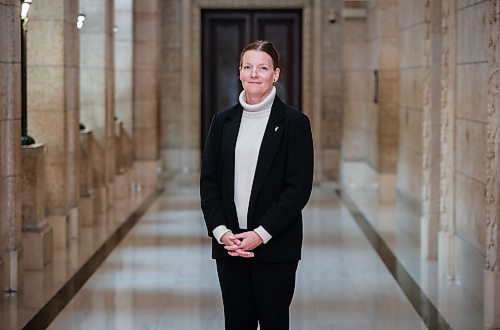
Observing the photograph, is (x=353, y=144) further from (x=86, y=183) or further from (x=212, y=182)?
(x=212, y=182)

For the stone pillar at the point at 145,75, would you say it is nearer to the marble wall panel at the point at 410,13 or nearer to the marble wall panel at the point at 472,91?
the marble wall panel at the point at 410,13

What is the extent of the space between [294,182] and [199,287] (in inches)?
183

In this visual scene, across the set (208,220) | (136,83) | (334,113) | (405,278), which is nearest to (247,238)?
(208,220)

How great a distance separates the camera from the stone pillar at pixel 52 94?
1109cm

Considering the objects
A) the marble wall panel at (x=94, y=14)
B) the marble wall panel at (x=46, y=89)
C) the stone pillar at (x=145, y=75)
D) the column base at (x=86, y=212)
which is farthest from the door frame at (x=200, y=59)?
the marble wall panel at (x=46, y=89)

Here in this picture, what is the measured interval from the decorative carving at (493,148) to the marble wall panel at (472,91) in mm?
715

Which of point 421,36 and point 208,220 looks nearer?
point 208,220

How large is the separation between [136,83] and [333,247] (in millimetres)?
7284

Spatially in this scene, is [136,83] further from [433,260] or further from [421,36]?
[433,260]

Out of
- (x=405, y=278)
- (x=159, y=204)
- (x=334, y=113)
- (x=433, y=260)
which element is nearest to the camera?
(x=405, y=278)

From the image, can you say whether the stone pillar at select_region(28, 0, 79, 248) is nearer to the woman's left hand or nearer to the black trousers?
the black trousers

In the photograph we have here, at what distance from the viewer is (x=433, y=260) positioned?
1048 cm

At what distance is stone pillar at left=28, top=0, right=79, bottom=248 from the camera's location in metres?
11.1

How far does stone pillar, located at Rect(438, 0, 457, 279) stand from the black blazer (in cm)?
505
